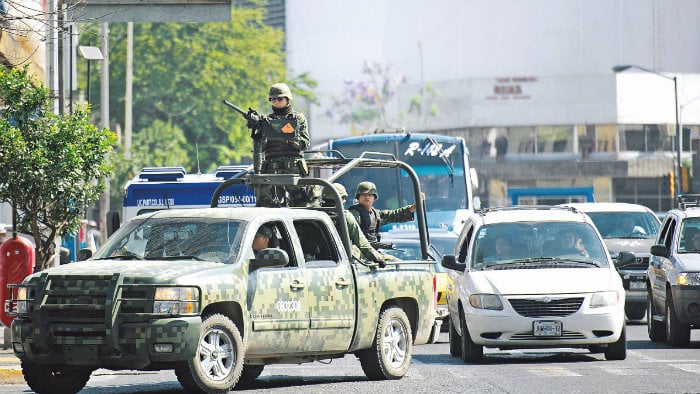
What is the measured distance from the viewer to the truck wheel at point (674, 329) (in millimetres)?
19219

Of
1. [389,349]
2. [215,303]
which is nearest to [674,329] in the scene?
[389,349]

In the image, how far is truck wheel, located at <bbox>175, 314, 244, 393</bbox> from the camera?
Result: 12.1m

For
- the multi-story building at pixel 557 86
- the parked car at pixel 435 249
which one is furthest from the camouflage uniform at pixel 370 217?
the multi-story building at pixel 557 86

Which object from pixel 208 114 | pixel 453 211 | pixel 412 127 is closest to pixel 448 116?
pixel 412 127

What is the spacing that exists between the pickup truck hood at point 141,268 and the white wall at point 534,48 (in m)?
73.9

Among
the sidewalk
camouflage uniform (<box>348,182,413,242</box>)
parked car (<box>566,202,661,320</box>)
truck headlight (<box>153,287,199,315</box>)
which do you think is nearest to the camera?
truck headlight (<box>153,287,199,315</box>)

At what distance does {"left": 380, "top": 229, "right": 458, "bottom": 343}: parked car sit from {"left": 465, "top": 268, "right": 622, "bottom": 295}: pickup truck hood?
10.6 ft

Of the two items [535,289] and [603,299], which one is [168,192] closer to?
[535,289]

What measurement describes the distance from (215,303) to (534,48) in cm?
7969

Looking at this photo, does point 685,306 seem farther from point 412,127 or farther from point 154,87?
point 412,127

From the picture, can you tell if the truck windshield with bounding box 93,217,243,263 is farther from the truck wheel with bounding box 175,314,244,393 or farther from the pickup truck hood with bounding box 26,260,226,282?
the truck wheel with bounding box 175,314,244,393

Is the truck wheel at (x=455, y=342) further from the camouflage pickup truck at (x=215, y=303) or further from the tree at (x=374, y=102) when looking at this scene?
the tree at (x=374, y=102)

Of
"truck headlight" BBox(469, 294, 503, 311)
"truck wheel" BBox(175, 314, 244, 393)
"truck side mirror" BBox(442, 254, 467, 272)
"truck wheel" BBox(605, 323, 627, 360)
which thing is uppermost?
"truck side mirror" BBox(442, 254, 467, 272)

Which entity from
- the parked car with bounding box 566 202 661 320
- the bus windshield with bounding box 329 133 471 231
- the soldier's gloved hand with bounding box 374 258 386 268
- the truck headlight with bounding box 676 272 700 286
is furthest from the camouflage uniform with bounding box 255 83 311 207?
the bus windshield with bounding box 329 133 471 231
